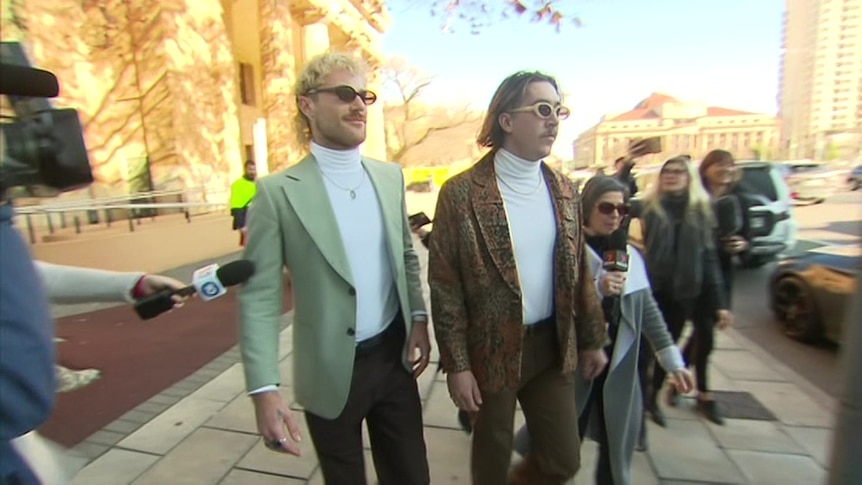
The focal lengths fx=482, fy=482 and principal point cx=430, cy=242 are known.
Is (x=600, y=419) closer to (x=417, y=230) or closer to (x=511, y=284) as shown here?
→ (x=511, y=284)

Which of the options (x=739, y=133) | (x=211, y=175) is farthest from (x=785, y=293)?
(x=739, y=133)

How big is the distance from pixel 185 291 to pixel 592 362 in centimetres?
166

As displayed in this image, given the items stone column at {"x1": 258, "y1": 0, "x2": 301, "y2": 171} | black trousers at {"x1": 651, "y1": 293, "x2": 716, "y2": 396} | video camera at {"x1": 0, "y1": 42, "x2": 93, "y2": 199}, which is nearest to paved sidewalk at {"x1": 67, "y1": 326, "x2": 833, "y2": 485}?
black trousers at {"x1": 651, "y1": 293, "x2": 716, "y2": 396}

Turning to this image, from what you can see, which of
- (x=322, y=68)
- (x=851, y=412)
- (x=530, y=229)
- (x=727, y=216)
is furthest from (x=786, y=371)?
(x=322, y=68)

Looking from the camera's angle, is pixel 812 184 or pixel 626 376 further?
pixel 812 184

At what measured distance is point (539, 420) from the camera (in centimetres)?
198

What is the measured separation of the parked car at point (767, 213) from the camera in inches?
295

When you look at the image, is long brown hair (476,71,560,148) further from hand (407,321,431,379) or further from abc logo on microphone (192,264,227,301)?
abc logo on microphone (192,264,227,301)

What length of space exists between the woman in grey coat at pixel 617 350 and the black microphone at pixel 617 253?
0.04 m

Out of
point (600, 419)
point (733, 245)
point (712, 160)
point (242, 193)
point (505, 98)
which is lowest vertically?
point (600, 419)

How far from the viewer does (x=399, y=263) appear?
1826 mm

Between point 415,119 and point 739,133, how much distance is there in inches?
1527

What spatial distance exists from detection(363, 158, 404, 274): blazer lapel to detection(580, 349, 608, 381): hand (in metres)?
0.95

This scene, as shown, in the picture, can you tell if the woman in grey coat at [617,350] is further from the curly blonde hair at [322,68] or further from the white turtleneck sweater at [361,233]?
the curly blonde hair at [322,68]
